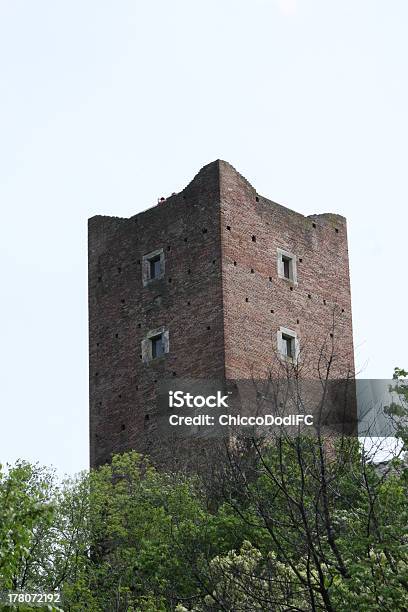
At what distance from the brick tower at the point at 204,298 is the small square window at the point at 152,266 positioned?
0.03m

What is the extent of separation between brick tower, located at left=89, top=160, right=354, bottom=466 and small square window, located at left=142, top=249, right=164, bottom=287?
1.1 inches

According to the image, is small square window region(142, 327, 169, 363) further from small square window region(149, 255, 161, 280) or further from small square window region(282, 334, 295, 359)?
small square window region(282, 334, 295, 359)

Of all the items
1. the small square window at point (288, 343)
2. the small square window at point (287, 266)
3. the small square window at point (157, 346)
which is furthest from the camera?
the small square window at point (287, 266)

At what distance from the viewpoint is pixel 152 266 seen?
131ft

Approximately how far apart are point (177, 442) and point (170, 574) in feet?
40.7

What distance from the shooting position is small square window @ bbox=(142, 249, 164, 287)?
39.3 meters

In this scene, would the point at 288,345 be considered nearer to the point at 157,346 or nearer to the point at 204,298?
the point at 204,298

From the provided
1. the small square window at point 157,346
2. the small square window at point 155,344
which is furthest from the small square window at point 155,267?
the small square window at point 157,346

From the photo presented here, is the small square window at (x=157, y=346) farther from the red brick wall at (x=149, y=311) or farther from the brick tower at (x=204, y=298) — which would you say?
the red brick wall at (x=149, y=311)

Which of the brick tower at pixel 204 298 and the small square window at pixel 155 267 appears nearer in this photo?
the brick tower at pixel 204 298

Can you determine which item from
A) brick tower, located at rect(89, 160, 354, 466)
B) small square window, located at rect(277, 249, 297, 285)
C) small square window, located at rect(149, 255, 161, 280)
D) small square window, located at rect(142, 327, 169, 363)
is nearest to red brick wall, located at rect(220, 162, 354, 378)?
brick tower, located at rect(89, 160, 354, 466)

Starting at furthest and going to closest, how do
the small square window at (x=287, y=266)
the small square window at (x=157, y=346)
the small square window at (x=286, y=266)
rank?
1. the small square window at (x=286, y=266)
2. the small square window at (x=287, y=266)
3. the small square window at (x=157, y=346)

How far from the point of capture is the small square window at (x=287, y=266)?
39688 millimetres

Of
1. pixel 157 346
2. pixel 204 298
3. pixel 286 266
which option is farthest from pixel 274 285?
pixel 157 346
